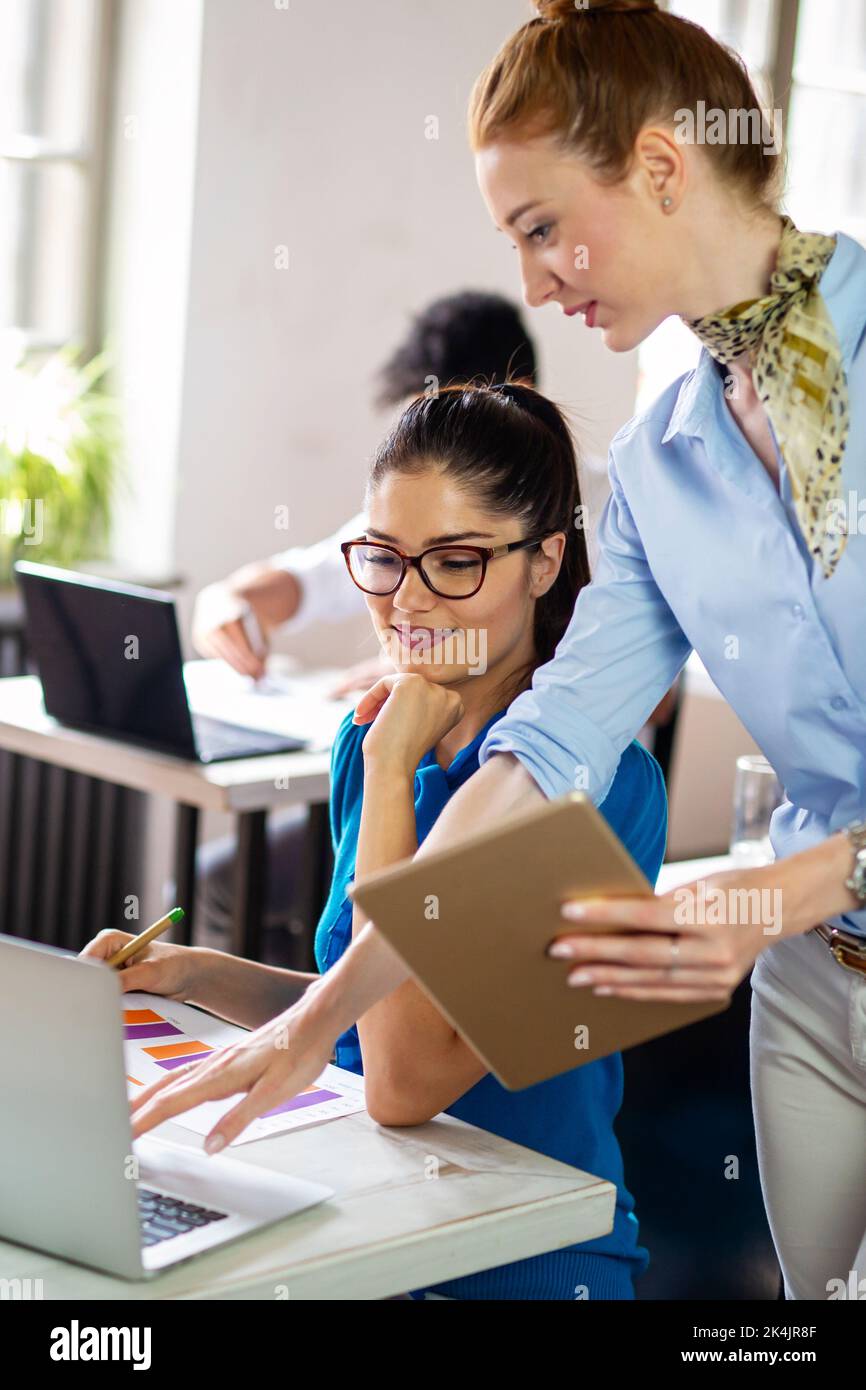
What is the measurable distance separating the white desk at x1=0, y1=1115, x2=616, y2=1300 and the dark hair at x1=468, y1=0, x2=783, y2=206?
0.70m

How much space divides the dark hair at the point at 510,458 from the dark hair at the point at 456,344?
148 centimetres

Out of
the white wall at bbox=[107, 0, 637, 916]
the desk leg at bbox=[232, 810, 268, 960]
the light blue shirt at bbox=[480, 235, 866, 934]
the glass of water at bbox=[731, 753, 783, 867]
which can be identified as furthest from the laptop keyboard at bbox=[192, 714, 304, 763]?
the white wall at bbox=[107, 0, 637, 916]

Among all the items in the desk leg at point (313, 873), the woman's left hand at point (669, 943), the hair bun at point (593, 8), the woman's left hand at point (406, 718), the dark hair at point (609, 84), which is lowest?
the desk leg at point (313, 873)

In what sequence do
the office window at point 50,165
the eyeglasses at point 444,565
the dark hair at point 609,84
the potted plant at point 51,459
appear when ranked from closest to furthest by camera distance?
the dark hair at point 609,84 < the eyeglasses at point 444,565 < the potted plant at point 51,459 < the office window at point 50,165

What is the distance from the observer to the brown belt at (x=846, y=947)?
1.26 m

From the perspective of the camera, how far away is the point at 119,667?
2469mm

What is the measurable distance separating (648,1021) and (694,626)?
38 centimetres

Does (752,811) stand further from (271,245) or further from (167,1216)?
(271,245)

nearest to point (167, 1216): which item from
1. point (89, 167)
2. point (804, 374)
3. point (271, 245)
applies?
point (804, 374)

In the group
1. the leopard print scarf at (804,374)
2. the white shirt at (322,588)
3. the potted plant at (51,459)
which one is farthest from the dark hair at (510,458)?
the potted plant at (51,459)

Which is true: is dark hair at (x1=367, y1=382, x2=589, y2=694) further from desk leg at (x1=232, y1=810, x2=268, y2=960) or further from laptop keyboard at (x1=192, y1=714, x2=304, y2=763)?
desk leg at (x1=232, y1=810, x2=268, y2=960)

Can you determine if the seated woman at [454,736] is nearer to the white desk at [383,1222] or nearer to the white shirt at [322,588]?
the white desk at [383,1222]

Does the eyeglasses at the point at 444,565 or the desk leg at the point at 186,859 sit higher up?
the eyeglasses at the point at 444,565
